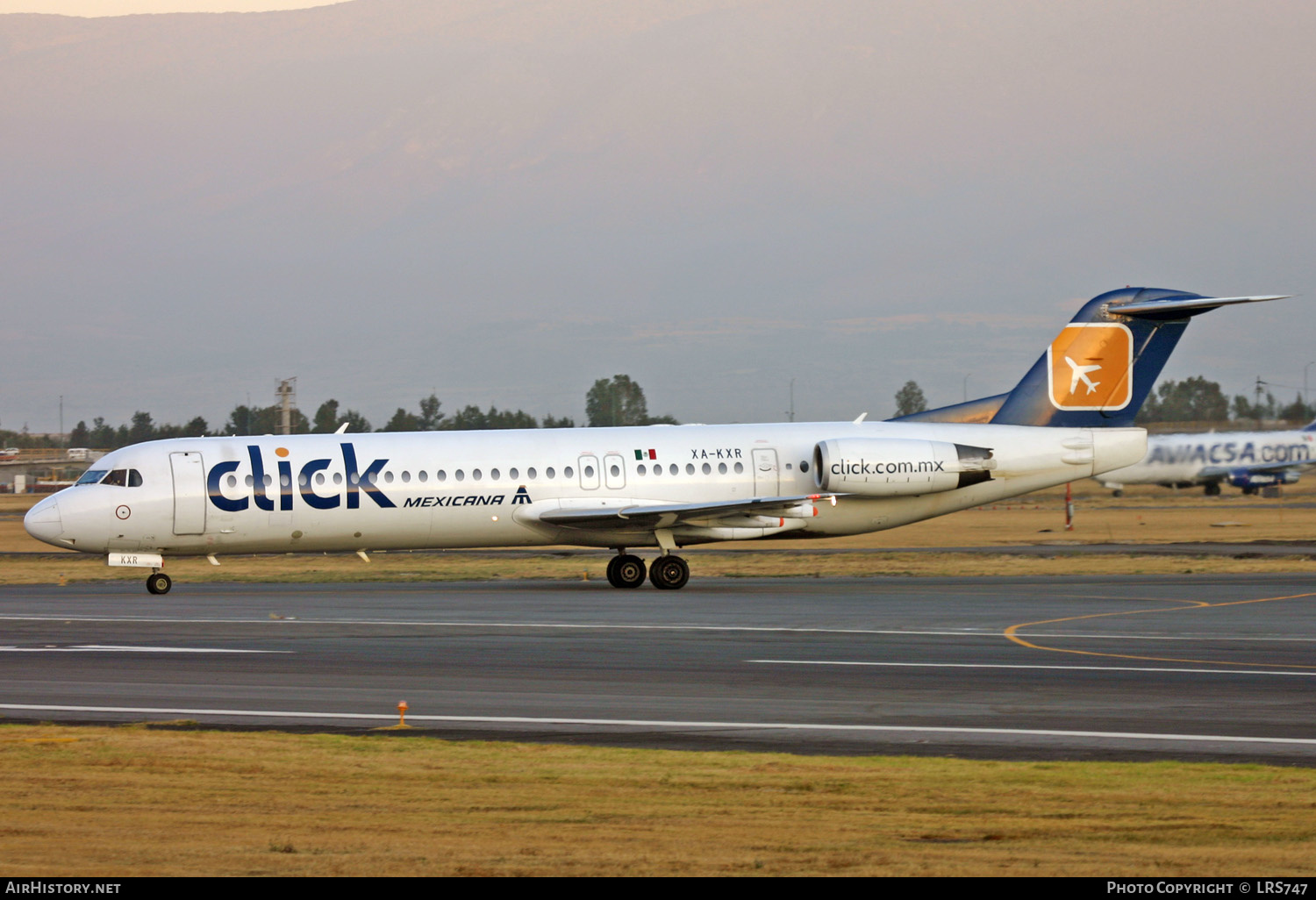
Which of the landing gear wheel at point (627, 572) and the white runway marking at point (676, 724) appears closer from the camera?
the white runway marking at point (676, 724)

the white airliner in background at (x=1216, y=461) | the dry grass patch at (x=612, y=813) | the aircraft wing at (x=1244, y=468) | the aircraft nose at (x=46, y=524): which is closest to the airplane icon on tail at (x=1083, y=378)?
the dry grass patch at (x=612, y=813)

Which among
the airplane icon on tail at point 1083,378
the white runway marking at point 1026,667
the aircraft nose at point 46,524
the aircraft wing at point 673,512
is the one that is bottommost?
the white runway marking at point 1026,667

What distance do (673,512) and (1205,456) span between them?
6234 cm

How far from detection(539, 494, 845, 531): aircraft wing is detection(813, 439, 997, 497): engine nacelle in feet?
2.32

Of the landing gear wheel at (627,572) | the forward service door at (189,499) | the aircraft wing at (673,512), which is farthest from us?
the landing gear wheel at (627,572)

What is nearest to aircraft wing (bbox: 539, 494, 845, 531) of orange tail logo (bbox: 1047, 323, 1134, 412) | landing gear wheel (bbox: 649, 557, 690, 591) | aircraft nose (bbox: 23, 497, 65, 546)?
landing gear wheel (bbox: 649, 557, 690, 591)

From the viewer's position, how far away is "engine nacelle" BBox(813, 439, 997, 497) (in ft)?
96.6

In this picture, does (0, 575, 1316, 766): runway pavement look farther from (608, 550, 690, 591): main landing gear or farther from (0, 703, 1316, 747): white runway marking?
(608, 550, 690, 591): main landing gear

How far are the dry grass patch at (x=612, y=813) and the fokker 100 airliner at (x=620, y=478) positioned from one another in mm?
17476

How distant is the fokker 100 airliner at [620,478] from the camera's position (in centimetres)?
2825

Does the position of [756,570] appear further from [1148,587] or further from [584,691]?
[584,691]

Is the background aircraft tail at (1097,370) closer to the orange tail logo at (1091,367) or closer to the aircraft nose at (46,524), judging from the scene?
the orange tail logo at (1091,367)

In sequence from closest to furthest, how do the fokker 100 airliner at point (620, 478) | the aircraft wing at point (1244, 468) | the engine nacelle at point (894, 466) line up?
the fokker 100 airliner at point (620, 478) < the engine nacelle at point (894, 466) < the aircraft wing at point (1244, 468)

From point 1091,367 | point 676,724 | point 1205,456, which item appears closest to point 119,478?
point 676,724
